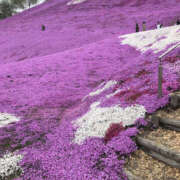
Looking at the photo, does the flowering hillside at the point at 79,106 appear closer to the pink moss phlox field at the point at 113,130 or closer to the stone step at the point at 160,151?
the pink moss phlox field at the point at 113,130

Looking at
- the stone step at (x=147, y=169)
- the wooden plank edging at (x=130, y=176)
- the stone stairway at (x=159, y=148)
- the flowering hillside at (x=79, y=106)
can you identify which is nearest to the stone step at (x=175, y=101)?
the stone stairway at (x=159, y=148)

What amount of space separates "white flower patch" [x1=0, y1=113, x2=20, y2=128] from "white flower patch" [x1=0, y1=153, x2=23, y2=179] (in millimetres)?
2840

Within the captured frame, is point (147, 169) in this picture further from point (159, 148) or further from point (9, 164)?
point (9, 164)

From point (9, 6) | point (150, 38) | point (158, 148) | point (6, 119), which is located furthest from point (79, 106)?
point (9, 6)

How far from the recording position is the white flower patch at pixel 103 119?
7133 mm

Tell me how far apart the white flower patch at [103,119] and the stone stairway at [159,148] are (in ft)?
1.97

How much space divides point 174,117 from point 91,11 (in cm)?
5288

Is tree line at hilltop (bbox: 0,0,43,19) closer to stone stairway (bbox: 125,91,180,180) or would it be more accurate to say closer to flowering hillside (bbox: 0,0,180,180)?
flowering hillside (bbox: 0,0,180,180)

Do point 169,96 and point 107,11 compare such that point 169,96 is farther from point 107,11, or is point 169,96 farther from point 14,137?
point 107,11

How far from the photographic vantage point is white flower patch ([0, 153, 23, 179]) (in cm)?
657

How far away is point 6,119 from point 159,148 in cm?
801

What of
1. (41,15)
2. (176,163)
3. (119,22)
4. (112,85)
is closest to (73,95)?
(112,85)

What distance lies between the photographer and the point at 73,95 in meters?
13.4

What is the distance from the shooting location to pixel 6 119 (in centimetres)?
1028
